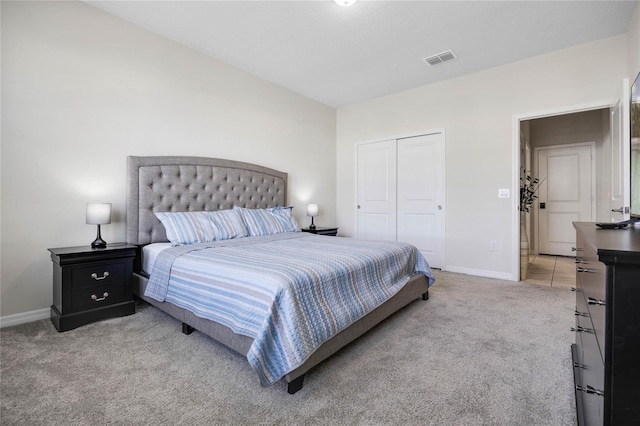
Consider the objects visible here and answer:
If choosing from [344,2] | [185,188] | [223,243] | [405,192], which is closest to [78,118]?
[185,188]

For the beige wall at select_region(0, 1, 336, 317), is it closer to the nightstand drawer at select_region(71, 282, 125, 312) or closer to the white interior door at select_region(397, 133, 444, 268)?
the nightstand drawer at select_region(71, 282, 125, 312)

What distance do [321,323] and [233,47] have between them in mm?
3223

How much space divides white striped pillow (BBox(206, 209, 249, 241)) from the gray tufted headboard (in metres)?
0.36

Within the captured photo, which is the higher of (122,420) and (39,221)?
(39,221)

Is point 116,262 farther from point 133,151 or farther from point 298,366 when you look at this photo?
point 298,366

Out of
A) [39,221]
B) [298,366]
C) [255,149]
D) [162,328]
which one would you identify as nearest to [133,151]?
[39,221]

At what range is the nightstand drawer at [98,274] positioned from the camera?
2383 millimetres

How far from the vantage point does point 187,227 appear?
9.57 feet

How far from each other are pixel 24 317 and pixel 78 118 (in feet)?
5.72

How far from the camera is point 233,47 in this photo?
344cm

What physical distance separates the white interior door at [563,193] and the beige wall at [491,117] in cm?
265

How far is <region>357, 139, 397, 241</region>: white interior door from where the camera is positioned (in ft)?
16.2

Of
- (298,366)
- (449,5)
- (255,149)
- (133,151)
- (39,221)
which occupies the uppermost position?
(449,5)

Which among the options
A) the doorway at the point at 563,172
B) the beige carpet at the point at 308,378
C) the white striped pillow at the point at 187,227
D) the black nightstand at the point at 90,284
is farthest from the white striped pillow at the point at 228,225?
the doorway at the point at 563,172
